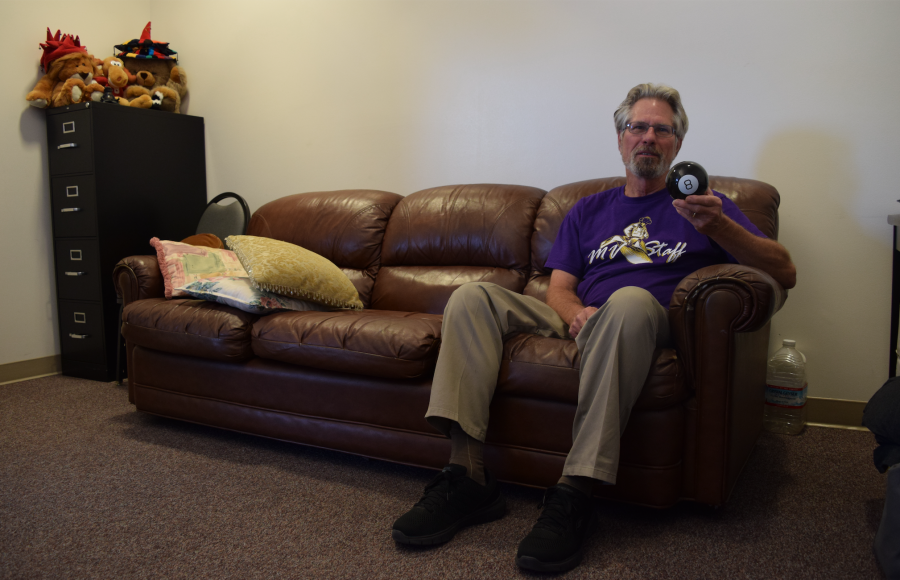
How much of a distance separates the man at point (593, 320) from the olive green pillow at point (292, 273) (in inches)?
27.1

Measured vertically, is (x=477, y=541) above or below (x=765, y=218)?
below

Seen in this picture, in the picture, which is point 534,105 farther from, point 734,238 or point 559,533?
point 559,533

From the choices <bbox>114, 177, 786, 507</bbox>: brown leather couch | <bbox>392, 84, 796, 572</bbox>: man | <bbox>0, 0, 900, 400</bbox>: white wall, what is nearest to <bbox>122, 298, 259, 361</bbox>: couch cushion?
<bbox>114, 177, 786, 507</bbox>: brown leather couch

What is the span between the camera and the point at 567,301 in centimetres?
170

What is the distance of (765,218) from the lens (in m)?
1.85

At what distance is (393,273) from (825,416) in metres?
1.71

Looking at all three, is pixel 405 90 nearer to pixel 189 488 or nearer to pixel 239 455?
pixel 239 455

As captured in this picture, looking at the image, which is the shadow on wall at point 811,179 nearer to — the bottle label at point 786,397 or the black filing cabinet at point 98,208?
the bottle label at point 786,397

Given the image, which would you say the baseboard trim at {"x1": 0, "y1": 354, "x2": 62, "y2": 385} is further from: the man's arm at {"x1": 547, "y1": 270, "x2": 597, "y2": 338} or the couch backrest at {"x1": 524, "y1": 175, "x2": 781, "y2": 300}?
the man's arm at {"x1": 547, "y1": 270, "x2": 597, "y2": 338}

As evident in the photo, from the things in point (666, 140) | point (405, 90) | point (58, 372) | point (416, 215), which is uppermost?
point (405, 90)

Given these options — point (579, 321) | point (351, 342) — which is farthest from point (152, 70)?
point (579, 321)

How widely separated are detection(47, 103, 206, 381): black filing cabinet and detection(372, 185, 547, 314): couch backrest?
1.38 m

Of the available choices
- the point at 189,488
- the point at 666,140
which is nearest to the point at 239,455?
the point at 189,488

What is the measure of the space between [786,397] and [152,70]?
3.42 meters
